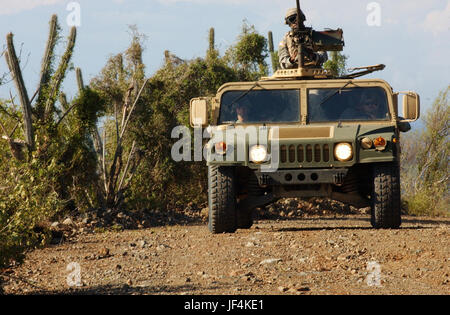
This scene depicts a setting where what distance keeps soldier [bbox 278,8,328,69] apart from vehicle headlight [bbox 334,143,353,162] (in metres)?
1.97

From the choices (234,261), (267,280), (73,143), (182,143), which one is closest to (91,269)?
(234,261)

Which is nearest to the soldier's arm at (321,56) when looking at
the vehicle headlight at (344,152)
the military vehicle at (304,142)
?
the military vehicle at (304,142)

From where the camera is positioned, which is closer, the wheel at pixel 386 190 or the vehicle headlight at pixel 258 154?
the vehicle headlight at pixel 258 154

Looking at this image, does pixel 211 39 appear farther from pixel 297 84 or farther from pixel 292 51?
pixel 297 84

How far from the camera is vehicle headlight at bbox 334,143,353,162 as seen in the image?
8070 mm

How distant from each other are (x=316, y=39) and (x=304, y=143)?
7.34 feet

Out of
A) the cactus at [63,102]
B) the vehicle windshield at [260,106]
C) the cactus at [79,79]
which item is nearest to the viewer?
the vehicle windshield at [260,106]

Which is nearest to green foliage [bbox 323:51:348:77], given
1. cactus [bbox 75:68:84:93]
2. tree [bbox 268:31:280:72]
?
tree [bbox 268:31:280:72]

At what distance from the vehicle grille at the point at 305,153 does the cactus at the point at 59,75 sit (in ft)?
16.0

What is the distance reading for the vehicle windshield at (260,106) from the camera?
877 centimetres

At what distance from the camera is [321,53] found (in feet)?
33.0

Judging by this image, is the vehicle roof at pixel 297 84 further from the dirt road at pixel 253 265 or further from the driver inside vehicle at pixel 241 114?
the dirt road at pixel 253 265
